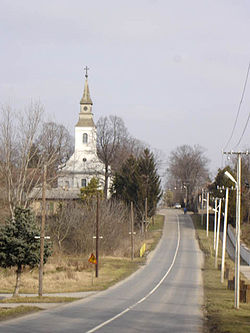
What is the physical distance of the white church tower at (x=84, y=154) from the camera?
95.8 m

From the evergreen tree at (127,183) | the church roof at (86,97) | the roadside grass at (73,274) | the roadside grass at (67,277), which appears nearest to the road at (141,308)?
the roadside grass at (67,277)

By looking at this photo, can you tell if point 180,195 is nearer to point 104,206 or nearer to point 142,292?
point 104,206

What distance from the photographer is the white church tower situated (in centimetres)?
9581

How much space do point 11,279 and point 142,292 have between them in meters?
12.1

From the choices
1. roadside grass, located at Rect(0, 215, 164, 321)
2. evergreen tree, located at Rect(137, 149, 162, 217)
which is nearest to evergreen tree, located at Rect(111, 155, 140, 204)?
evergreen tree, located at Rect(137, 149, 162, 217)

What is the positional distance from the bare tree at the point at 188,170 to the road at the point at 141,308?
225 feet

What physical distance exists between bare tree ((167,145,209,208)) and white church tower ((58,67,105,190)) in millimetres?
30880

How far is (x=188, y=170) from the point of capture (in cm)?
12662

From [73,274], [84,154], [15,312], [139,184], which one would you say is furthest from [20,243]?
[84,154]

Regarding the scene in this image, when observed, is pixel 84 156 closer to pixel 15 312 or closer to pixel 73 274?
pixel 73 274

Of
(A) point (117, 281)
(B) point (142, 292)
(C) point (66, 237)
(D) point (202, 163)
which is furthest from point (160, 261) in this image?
(D) point (202, 163)

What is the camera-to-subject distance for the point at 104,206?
67.7m

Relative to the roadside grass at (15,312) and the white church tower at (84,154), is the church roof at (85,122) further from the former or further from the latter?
the roadside grass at (15,312)

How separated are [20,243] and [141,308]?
31.1 ft
